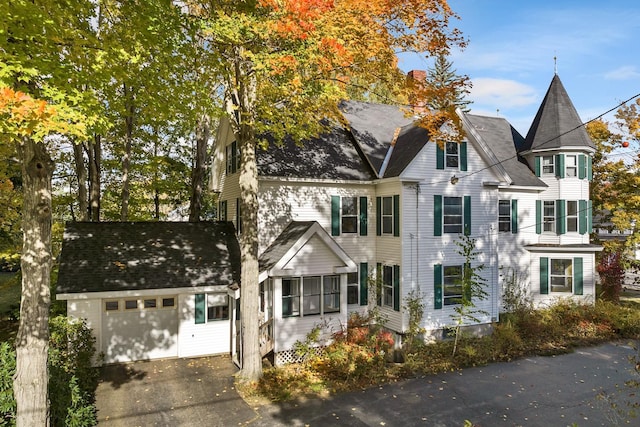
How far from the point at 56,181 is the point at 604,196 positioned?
3494cm

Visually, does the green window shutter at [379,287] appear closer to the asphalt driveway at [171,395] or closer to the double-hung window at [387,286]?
the double-hung window at [387,286]

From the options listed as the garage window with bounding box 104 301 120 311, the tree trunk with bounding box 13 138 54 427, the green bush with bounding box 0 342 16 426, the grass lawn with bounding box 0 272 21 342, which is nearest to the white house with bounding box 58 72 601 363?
the garage window with bounding box 104 301 120 311

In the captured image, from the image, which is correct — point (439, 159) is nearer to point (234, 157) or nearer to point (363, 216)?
point (363, 216)

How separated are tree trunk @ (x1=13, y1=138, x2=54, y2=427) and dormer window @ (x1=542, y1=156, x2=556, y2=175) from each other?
74.3ft

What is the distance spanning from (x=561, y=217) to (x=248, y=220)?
1718 centimetres

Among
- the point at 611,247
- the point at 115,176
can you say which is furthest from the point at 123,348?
the point at 611,247

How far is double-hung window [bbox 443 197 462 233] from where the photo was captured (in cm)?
1728

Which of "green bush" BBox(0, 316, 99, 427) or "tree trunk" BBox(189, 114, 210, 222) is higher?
"tree trunk" BBox(189, 114, 210, 222)

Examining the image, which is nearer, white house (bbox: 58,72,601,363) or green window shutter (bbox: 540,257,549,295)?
white house (bbox: 58,72,601,363)

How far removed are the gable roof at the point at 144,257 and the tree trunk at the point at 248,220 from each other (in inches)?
110

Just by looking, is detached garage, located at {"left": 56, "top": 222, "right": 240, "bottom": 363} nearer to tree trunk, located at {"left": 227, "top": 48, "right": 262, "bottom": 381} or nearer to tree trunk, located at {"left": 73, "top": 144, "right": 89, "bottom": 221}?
tree trunk, located at {"left": 227, "top": 48, "right": 262, "bottom": 381}

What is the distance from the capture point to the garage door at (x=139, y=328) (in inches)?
563

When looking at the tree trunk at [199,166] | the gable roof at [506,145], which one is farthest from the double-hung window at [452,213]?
the tree trunk at [199,166]

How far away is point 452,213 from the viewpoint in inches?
683
